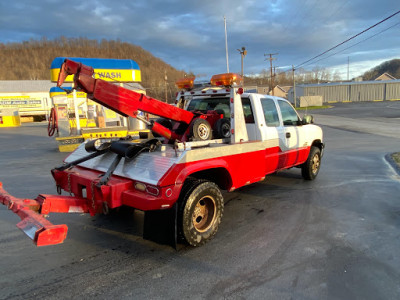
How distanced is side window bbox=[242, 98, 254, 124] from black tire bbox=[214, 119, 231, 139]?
0.44 m

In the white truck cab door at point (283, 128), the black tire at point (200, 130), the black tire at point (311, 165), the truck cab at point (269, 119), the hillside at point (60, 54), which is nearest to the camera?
the black tire at point (200, 130)

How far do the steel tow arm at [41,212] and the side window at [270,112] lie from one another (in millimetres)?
3529

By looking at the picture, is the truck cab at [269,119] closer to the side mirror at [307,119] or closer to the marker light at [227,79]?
the side mirror at [307,119]

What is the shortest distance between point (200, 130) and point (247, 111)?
1.24 metres

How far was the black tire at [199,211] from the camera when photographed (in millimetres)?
3537

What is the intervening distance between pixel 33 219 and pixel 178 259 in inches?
66.3

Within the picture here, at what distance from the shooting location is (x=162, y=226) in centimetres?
358

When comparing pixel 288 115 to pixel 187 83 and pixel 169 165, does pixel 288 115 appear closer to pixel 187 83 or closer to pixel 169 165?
pixel 187 83

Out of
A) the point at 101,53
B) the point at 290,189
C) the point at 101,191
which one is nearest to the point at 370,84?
the point at 290,189

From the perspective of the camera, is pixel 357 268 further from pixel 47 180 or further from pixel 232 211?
pixel 47 180

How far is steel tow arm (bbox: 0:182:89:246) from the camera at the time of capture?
2.55 metres

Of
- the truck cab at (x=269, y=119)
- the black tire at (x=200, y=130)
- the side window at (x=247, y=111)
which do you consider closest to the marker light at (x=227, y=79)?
the truck cab at (x=269, y=119)

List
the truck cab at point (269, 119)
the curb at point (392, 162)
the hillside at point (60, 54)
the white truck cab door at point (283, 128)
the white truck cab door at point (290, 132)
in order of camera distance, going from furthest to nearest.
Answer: the hillside at point (60, 54)
the curb at point (392, 162)
the white truck cab door at point (290, 132)
the white truck cab door at point (283, 128)
the truck cab at point (269, 119)

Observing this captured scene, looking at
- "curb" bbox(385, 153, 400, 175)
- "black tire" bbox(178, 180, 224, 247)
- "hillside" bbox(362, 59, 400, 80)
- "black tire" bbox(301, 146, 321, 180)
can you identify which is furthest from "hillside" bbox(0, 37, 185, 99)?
"hillside" bbox(362, 59, 400, 80)
